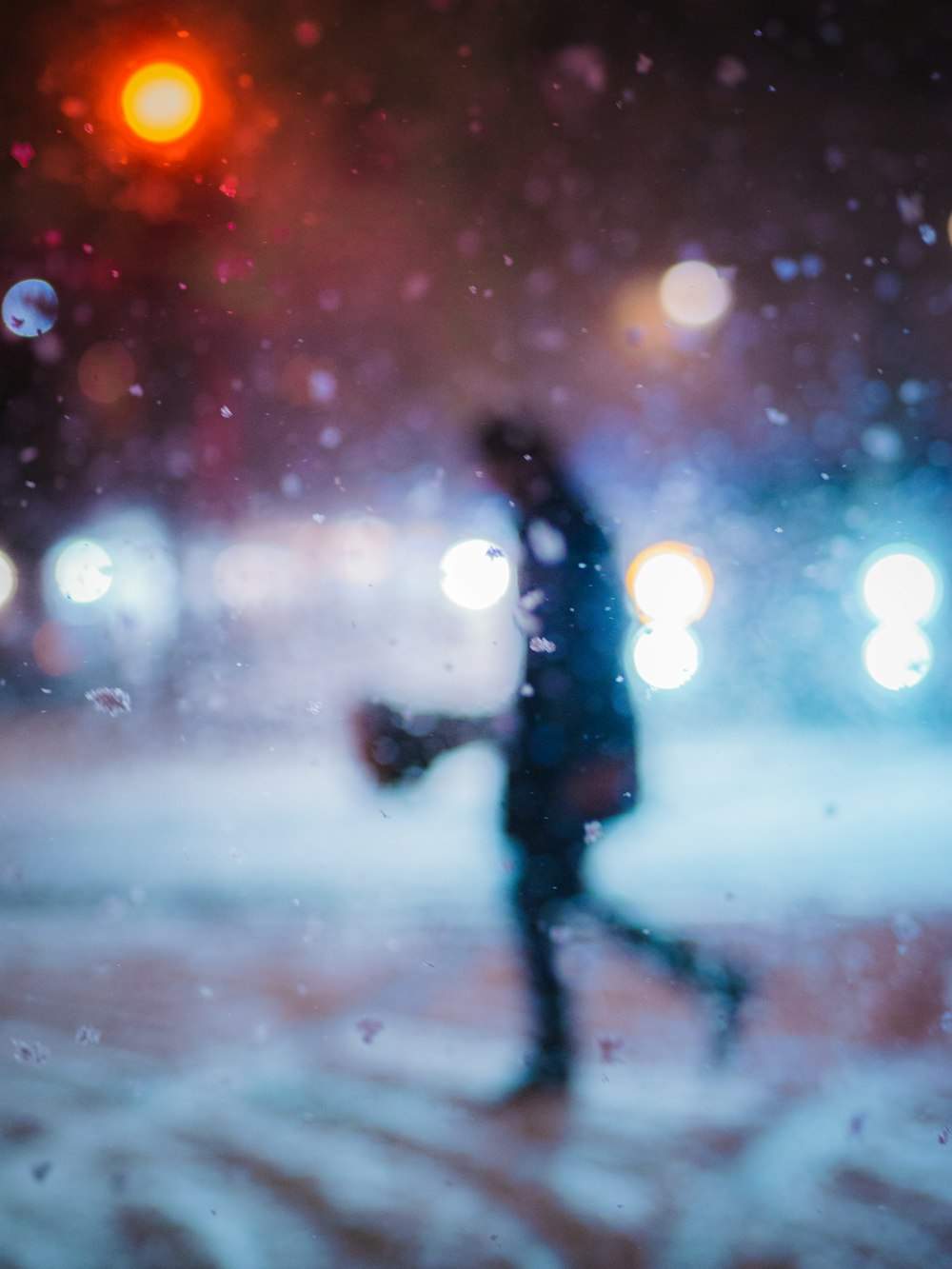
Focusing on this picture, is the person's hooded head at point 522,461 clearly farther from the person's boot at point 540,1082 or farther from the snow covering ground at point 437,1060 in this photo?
the person's boot at point 540,1082

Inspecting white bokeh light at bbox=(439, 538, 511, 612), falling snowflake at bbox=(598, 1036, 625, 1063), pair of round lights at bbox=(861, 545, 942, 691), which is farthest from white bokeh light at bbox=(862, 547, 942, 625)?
white bokeh light at bbox=(439, 538, 511, 612)

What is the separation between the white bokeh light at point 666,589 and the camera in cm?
162

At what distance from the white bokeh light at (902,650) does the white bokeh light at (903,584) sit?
0.29 feet

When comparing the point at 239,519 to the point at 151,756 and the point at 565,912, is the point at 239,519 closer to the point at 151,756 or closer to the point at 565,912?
→ the point at 151,756

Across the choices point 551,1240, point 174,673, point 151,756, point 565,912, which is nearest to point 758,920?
point 565,912

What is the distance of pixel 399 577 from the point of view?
16.8 feet

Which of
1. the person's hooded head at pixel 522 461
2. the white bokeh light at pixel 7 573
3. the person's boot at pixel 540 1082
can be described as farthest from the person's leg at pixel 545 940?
the white bokeh light at pixel 7 573

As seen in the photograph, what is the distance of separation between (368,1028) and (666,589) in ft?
3.95

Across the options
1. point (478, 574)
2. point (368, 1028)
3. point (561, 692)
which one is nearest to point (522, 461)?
point (478, 574)

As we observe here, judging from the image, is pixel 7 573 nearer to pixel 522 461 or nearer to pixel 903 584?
pixel 903 584

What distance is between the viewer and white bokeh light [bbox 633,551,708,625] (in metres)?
1.62

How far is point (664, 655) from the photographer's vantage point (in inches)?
66.5

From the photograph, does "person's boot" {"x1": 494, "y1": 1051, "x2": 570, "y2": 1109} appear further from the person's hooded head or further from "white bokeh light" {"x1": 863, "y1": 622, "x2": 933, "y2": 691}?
"white bokeh light" {"x1": 863, "y1": 622, "x2": 933, "y2": 691}

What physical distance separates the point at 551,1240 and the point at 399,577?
4.17m
